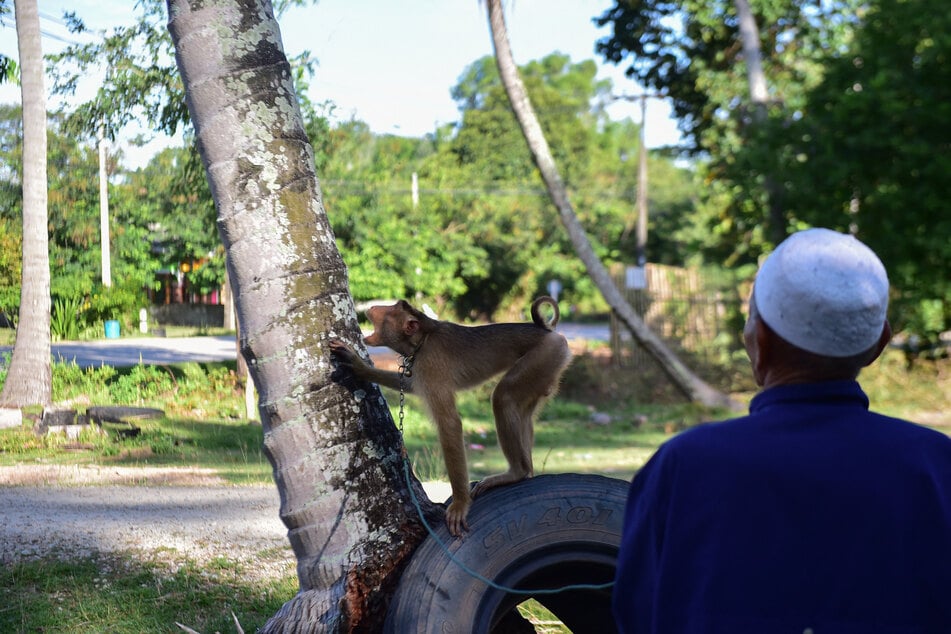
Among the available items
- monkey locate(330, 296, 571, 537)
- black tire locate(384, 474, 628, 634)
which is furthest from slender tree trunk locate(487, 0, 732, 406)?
black tire locate(384, 474, 628, 634)

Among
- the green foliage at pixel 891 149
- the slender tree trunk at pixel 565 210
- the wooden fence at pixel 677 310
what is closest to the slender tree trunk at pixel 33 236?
the slender tree trunk at pixel 565 210

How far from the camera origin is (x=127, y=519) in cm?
589

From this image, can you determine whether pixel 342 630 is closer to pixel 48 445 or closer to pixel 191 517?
pixel 191 517

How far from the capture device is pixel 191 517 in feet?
20.3

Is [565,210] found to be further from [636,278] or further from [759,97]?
[636,278]

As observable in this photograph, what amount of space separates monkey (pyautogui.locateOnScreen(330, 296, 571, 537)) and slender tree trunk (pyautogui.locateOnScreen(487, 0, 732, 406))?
1037 centimetres

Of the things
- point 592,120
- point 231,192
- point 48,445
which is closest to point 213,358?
point 48,445

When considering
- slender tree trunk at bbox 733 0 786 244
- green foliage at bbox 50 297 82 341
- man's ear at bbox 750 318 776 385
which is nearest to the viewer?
man's ear at bbox 750 318 776 385

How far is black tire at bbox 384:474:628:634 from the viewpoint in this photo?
341 centimetres

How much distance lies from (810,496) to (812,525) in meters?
0.06

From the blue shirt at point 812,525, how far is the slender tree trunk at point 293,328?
2001 mm

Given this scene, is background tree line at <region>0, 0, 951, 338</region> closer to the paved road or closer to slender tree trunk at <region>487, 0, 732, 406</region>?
the paved road

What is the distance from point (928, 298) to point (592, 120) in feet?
144

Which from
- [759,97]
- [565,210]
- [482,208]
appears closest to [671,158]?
[759,97]
